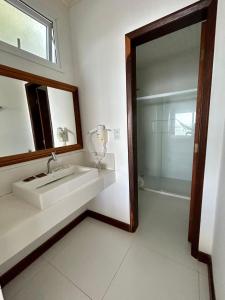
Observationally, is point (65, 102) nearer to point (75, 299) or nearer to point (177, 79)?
point (75, 299)

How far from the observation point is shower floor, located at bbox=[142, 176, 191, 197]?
2.58 m

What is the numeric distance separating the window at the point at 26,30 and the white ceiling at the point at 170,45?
1339mm

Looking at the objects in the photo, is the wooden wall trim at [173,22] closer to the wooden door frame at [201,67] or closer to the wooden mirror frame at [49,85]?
the wooden door frame at [201,67]

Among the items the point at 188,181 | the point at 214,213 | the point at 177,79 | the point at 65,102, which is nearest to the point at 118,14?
the point at 65,102

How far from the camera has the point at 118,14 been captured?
4.49 ft

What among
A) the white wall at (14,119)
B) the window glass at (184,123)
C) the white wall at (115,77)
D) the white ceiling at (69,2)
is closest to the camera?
the white wall at (115,77)

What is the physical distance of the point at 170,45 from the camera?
87.1 inches

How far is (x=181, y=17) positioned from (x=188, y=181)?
2.61 metres

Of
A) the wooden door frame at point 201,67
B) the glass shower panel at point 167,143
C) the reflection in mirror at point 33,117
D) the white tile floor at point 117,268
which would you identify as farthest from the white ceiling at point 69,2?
the white tile floor at point 117,268

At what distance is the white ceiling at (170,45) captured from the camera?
1939mm

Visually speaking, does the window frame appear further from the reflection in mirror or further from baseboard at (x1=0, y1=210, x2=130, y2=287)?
baseboard at (x1=0, y1=210, x2=130, y2=287)

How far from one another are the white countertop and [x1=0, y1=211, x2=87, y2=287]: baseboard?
8 centimetres

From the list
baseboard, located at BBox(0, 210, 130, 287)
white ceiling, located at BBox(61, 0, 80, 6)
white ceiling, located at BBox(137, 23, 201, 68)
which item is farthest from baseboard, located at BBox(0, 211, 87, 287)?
white ceiling, located at BBox(137, 23, 201, 68)

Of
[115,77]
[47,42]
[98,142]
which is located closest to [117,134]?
[98,142]
